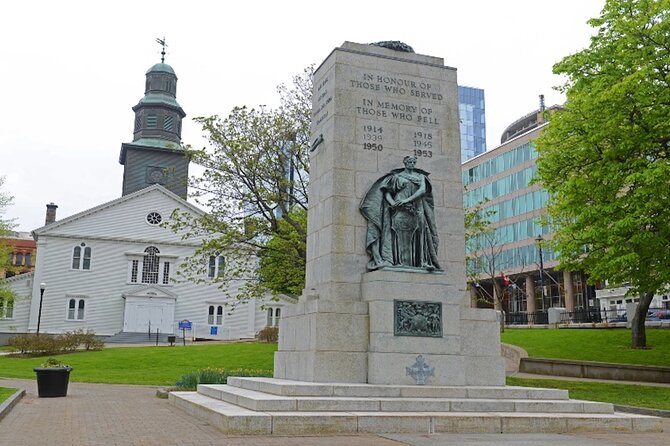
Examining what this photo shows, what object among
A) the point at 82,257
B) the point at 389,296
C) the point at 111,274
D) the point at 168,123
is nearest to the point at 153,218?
the point at 111,274

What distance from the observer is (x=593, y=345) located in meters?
30.8

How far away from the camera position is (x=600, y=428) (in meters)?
10.3

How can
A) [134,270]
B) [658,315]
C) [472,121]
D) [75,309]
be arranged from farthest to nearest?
1. [472,121]
2. [134,270]
3. [75,309]
4. [658,315]

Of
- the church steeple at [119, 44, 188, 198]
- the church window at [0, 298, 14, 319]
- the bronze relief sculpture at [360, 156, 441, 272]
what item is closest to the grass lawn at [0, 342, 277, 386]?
the church window at [0, 298, 14, 319]

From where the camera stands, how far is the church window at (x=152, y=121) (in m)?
65.8

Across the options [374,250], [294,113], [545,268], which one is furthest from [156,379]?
[545,268]

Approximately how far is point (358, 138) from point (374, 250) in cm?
241

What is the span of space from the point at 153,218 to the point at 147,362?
2515cm

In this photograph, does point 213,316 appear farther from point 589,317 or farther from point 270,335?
point 589,317

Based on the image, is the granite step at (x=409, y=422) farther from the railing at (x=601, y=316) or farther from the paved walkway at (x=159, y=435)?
the railing at (x=601, y=316)

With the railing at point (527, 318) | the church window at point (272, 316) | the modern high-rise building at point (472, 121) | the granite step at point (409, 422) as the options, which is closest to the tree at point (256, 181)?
the granite step at point (409, 422)

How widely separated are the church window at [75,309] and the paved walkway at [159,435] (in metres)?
41.2

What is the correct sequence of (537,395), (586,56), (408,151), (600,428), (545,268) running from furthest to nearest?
1. (545,268)
2. (586,56)
3. (408,151)
4. (537,395)
5. (600,428)

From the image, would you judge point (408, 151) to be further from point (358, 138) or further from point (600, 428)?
point (600, 428)
